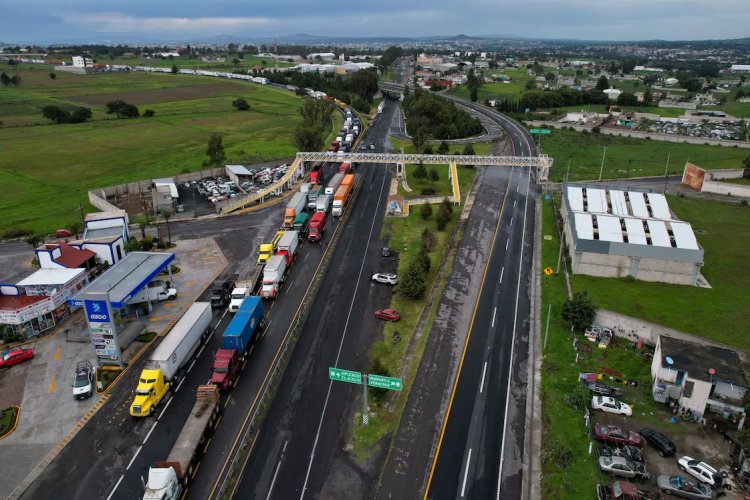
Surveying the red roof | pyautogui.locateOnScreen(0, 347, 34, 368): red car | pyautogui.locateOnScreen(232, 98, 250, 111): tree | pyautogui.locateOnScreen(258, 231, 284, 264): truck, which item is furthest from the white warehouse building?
pyautogui.locateOnScreen(232, 98, 250, 111): tree

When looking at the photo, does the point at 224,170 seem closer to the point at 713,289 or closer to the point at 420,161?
the point at 420,161

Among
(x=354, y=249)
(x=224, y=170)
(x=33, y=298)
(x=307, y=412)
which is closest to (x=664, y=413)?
(x=307, y=412)

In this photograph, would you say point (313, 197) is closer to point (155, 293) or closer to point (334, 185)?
point (334, 185)

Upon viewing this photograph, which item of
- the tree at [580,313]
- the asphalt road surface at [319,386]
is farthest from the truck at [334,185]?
the tree at [580,313]

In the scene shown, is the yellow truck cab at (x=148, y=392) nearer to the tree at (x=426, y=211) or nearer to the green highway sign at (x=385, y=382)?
the green highway sign at (x=385, y=382)

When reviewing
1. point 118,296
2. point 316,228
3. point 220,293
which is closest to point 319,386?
point 220,293
